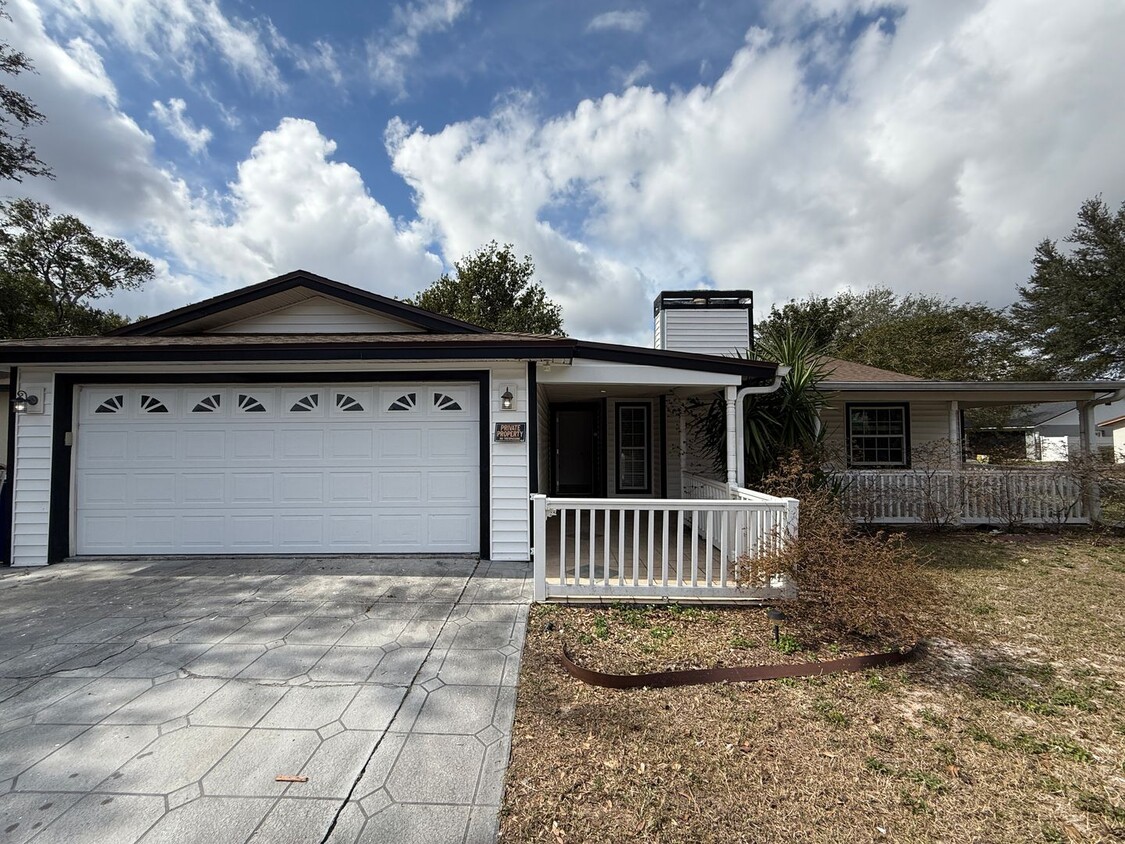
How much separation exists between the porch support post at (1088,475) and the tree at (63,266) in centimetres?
2810

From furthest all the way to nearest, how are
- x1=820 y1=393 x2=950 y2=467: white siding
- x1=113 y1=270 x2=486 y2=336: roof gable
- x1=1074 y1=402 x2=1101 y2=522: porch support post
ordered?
1. x1=820 y1=393 x2=950 y2=467: white siding
2. x1=1074 y1=402 x2=1101 y2=522: porch support post
3. x1=113 y1=270 x2=486 y2=336: roof gable

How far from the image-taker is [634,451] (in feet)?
31.6

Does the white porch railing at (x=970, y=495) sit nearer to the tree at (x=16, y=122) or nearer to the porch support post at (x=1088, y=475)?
the porch support post at (x=1088, y=475)

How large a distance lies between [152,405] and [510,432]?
14.7ft

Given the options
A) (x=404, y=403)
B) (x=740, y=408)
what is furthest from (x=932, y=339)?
(x=404, y=403)

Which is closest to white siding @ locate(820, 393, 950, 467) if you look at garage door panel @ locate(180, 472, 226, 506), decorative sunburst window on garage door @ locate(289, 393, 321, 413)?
decorative sunburst window on garage door @ locate(289, 393, 321, 413)

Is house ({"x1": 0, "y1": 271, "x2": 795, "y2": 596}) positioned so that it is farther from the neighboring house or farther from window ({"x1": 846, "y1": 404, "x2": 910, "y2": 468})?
the neighboring house

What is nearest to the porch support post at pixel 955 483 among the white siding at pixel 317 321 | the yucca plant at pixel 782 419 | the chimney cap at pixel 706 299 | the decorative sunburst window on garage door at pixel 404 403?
the yucca plant at pixel 782 419

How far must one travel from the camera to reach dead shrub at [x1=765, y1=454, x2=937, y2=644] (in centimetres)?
339

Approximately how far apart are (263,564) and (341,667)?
10.2ft

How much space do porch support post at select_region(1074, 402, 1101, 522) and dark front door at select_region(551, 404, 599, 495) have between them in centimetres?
838

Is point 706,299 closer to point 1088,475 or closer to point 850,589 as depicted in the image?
point 1088,475

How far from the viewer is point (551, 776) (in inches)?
81.3

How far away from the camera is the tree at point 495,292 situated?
2200 centimetres
